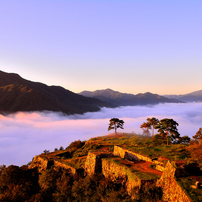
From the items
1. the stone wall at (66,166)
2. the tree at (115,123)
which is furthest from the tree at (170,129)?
the tree at (115,123)

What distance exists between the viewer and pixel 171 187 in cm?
1190

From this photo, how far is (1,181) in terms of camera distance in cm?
2392

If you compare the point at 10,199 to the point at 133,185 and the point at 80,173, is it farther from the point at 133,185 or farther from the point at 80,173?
the point at 133,185

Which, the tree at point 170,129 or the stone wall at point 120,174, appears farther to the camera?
the tree at point 170,129

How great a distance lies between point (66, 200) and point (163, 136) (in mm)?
27948

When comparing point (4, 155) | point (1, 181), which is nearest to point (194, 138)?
point (1, 181)

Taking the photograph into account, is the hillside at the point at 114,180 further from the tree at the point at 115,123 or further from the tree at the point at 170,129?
the tree at the point at 115,123

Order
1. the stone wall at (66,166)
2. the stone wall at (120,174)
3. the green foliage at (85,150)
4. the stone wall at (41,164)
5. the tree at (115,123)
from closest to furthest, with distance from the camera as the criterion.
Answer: the stone wall at (120,174)
the stone wall at (66,166)
the stone wall at (41,164)
the green foliage at (85,150)
the tree at (115,123)

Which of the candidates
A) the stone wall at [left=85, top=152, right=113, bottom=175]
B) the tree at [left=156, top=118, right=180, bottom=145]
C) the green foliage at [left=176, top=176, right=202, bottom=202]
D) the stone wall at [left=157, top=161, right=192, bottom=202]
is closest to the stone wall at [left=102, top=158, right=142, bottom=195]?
the stone wall at [left=85, top=152, right=113, bottom=175]

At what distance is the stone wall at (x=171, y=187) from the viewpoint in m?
→ 10.9

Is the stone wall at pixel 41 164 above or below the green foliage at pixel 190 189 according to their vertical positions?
below

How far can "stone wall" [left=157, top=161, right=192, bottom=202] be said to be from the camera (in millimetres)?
10867

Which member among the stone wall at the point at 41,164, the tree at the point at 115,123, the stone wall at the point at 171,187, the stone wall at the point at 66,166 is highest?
the stone wall at the point at 171,187

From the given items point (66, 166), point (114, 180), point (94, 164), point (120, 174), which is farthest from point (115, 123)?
point (114, 180)
